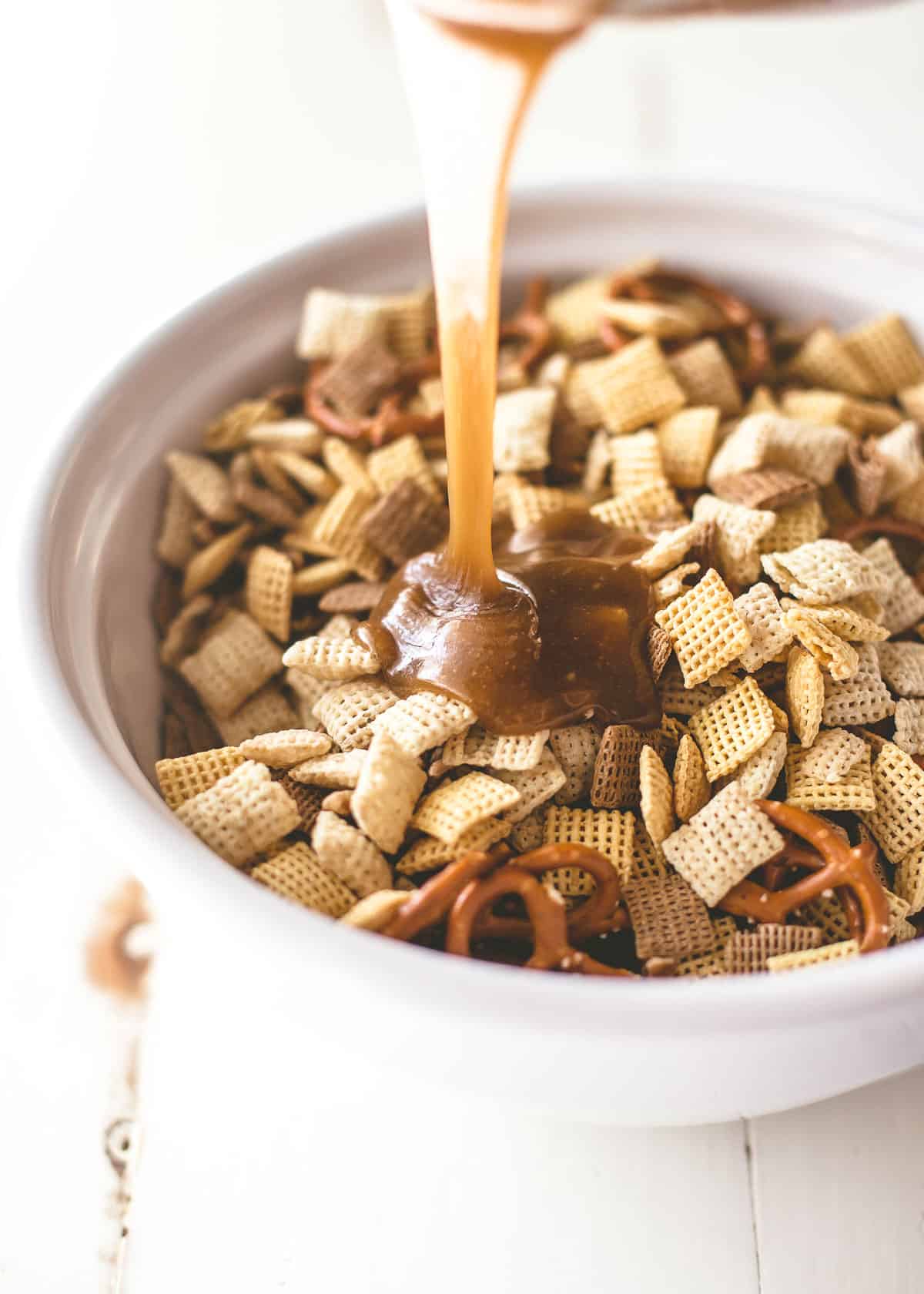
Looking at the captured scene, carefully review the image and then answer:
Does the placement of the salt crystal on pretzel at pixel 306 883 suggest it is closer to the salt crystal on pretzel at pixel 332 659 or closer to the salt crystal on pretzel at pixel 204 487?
the salt crystal on pretzel at pixel 332 659

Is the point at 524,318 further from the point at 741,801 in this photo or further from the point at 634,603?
the point at 741,801

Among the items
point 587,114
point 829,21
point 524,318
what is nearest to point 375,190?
point 587,114

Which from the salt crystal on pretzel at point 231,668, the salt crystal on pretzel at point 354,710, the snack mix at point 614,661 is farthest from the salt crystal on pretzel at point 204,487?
the salt crystal on pretzel at point 354,710

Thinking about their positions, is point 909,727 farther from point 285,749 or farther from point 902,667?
point 285,749

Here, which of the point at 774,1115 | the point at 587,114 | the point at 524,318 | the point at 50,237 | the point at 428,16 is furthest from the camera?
the point at 587,114

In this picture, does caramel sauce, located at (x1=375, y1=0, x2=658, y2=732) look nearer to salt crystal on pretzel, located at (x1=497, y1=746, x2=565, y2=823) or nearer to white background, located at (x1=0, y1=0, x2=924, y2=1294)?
salt crystal on pretzel, located at (x1=497, y1=746, x2=565, y2=823)

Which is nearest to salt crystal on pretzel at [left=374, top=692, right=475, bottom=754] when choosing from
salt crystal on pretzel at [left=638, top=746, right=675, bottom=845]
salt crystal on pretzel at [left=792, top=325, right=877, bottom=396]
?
salt crystal on pretzel at [left=638, top=746, right=675, bottom=845]
